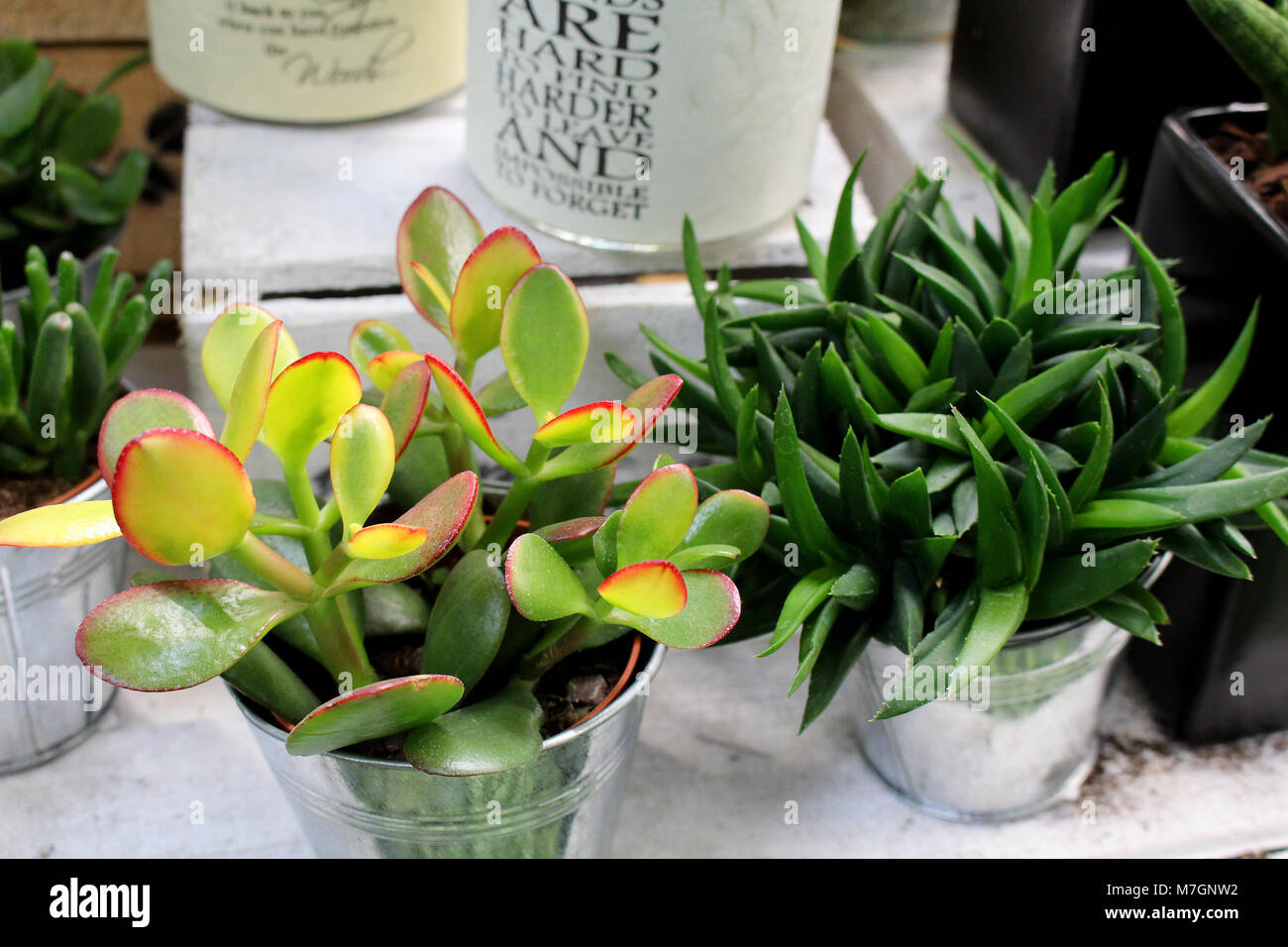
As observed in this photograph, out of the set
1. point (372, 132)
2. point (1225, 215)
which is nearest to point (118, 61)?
point (372, 132)

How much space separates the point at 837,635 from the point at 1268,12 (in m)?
0.27

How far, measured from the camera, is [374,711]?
0.32 meters

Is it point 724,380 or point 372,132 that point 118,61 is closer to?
point 372,132

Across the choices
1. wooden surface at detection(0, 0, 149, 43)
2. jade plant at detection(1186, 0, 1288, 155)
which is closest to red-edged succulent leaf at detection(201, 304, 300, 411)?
jade plant at detection(1186, 0, 1288, 155)

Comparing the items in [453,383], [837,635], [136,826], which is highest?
[453,383]

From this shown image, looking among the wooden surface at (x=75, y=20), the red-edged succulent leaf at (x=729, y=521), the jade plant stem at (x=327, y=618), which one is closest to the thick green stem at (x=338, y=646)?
the jade plant stem at (x=327, y=618)

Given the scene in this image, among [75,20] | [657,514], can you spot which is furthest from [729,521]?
[75,20]

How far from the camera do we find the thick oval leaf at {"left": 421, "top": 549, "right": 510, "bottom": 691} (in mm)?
355

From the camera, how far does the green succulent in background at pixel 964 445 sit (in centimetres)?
39

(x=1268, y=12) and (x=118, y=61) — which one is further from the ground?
(x=1268, y=12)

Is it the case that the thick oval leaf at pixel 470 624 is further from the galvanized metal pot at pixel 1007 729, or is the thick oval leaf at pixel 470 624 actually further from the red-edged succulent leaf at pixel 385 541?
the galvanized metal pot at pixel 1007 729

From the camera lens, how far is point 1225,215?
49 centimetres

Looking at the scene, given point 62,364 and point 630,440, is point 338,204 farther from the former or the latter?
point 630,440

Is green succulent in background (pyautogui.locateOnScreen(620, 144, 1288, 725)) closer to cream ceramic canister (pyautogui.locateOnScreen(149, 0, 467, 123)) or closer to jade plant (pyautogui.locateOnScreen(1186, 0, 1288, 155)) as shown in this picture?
jade plant (pyautogui.locateOnScreen(1186, 0, 1288, 155))
